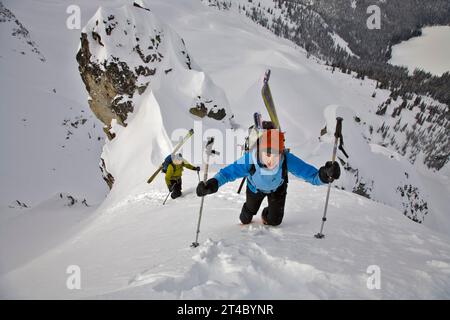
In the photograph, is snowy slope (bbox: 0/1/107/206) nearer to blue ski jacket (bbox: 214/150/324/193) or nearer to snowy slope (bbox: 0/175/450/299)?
snowy slope (bbox: 0/175/450/299)

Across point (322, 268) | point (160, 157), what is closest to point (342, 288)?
point (322, 268)

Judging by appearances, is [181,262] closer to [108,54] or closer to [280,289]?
[280,289]

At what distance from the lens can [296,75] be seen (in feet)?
A: 136

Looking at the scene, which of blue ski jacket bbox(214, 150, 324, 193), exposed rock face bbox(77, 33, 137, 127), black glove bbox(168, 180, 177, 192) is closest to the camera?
blue ski jacket bbox(214, 150, 324, 193)

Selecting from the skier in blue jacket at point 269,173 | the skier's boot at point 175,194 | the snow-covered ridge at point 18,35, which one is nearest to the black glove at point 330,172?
the skier in blue jacket at point 269,173

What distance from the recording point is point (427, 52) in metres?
140

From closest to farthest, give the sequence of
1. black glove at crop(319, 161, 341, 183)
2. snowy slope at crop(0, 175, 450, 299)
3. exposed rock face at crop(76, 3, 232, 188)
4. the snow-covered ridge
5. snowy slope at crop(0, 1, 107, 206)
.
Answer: snowy slope at crop(0, 175, 450, 299)
black glove at crop(319, 161, 341, 183)
exposed rock face at crop(76, 3, 232, 188)
snowy slope at crop(0, 1, 107, 206)
the snow-covered ridge

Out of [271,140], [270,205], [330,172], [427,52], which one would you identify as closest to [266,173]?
[271,140]

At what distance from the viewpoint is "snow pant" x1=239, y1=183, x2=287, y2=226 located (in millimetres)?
4629

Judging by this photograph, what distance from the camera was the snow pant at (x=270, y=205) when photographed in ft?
15.2

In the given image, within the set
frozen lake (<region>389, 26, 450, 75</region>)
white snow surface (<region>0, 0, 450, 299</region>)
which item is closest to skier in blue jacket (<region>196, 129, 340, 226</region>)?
white snow surface (<region>0, 0, 450, 299</region>)

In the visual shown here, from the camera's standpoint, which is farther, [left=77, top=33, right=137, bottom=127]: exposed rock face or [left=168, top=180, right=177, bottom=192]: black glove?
[left=77, top=33, right=137, bottom=127]: exposed rock face

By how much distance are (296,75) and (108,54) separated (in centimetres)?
3152
